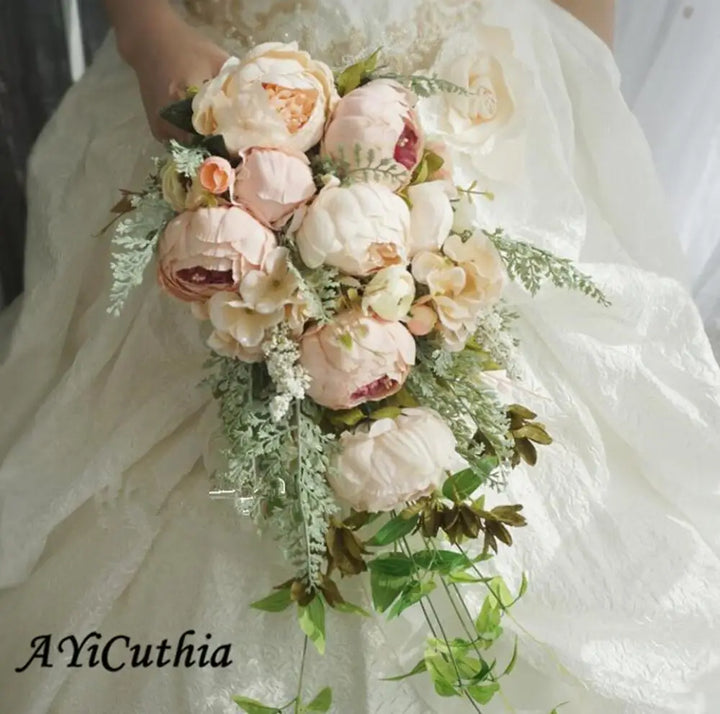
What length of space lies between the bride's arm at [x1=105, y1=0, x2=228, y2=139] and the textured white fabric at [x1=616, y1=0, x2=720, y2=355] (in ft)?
2.12

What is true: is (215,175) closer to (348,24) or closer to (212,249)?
(212,249)

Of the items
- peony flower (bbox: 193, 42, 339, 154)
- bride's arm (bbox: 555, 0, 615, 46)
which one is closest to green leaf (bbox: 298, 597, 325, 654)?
peony flower (bbox: 193, 42, 339, 154)

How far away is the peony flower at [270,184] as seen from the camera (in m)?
0.56

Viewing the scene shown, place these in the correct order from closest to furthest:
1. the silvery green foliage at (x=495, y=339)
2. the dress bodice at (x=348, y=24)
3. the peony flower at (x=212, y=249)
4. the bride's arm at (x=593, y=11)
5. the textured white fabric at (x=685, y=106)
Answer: the peony flower at (x=212, y=249) < the silvery green foliage at (x=495, y=339) < the dress bodice at (x=348, y=24) < the bride's arm at (x=593, y=11) < the textured white fabric at (x=685, y=106)

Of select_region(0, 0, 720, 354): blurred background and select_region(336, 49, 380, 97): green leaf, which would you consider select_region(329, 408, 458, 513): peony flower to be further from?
select_region(0, 0, 720, 354): blurred background

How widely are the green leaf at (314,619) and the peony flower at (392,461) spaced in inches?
3.1

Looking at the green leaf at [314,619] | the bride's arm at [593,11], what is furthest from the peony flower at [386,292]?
the bride's arm at [593,11]

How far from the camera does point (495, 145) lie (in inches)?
31.8

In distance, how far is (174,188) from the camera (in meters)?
0.58

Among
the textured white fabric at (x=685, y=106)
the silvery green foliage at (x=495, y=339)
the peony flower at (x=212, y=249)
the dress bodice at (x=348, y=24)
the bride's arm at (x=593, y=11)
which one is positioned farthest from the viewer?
the textured white fabric at (x=685, y=106)

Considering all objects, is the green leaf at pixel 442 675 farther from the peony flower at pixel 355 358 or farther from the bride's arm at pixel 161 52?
the bride's arm at pixel 161 52

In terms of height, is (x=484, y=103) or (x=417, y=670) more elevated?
(x=484, y=103)

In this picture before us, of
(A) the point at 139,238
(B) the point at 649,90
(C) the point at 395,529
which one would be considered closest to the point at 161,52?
(A) the point at 139,238

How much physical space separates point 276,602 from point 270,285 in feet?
0.81
